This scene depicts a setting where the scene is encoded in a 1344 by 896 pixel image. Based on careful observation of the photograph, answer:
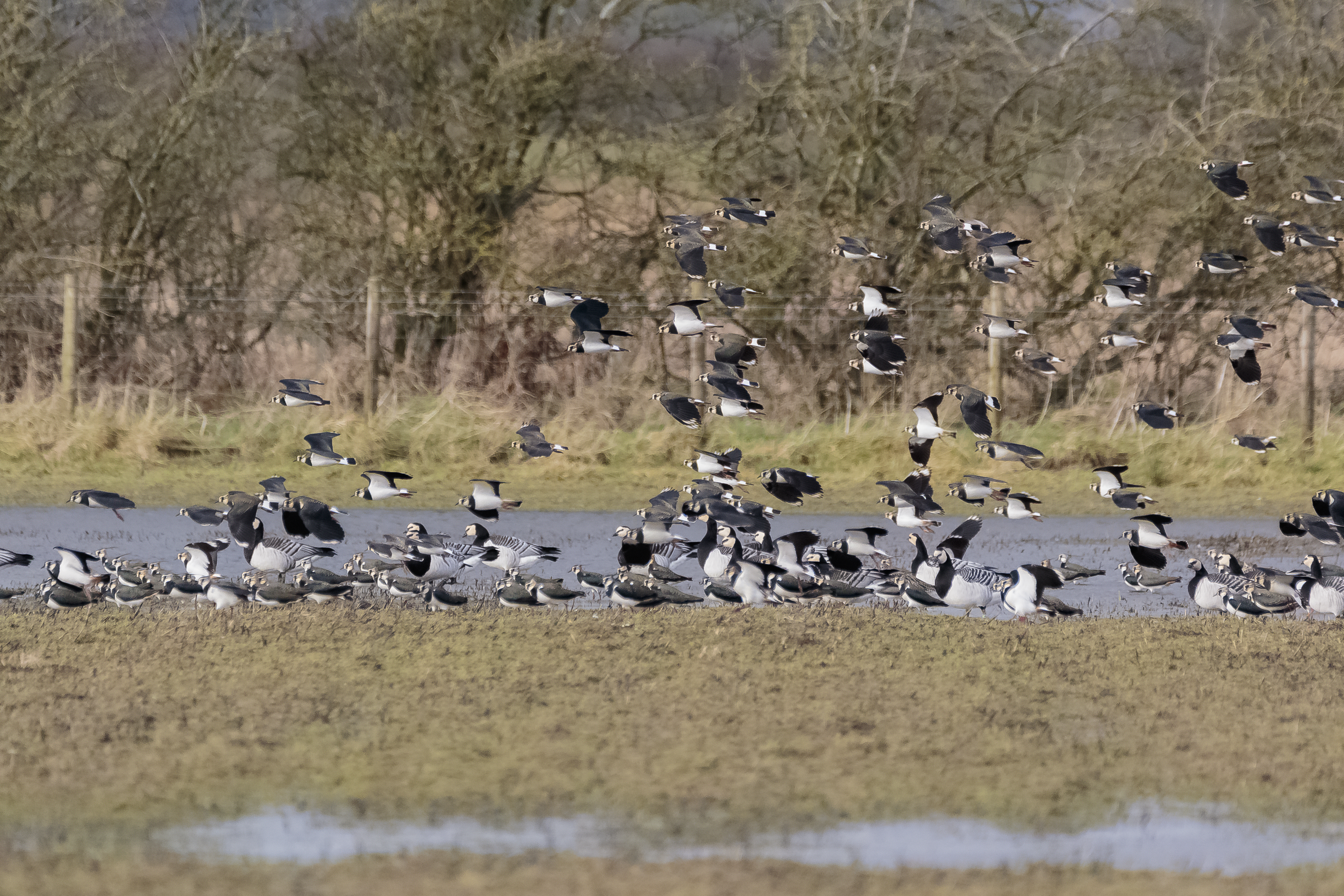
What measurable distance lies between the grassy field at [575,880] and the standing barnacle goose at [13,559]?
589cm

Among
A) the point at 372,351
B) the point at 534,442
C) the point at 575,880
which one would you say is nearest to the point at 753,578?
the point at 534,442

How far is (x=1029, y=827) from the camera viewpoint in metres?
5.76

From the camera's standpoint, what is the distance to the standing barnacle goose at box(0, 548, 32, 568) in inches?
424

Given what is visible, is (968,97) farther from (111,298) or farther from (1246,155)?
(111,298)

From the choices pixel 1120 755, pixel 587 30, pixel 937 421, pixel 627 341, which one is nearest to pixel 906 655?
pixel 1120 755

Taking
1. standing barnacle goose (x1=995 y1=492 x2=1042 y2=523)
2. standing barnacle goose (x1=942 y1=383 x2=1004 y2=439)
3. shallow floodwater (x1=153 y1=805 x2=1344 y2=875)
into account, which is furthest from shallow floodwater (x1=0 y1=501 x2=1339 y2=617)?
shallow floodwater (x1=153 y1=805 x2=1344 y2=875)

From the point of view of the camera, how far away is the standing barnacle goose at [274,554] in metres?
10.3

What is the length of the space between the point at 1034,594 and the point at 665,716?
3166 mm

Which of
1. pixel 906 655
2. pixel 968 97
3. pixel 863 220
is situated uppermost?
pixel 968 97

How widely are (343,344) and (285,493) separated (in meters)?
10.5

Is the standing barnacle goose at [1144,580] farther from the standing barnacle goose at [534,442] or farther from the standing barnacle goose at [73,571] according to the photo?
the standing barnacle goose at [73,571]

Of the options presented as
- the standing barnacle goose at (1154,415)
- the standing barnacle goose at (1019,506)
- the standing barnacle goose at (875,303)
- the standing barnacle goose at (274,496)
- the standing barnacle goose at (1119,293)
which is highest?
the standing barnacle goose at (1119,293)

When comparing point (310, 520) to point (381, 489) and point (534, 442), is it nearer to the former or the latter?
point (381, 489)

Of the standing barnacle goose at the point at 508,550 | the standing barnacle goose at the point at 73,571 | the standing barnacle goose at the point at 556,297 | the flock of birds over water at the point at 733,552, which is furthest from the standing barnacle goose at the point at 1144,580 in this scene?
the standing barnacle goose at the point at 73,571
